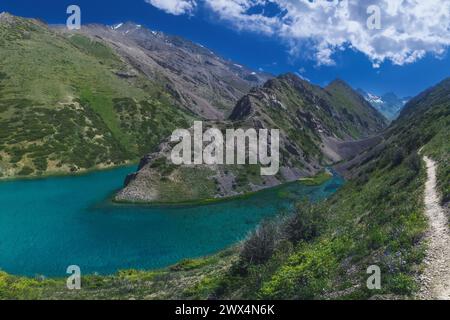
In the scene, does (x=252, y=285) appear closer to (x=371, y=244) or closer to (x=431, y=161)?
(x=371, y=244)

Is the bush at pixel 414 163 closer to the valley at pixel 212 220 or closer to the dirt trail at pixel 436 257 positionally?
the valley at pixel 212 220

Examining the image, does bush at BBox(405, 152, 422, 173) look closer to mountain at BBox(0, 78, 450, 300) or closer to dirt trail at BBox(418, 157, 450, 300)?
mountain at BBox(0, 78, 450, 300)

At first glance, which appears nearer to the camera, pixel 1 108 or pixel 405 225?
pixel 405 225

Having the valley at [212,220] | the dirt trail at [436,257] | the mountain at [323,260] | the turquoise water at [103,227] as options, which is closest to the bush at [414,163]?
the mountain at [323,260]

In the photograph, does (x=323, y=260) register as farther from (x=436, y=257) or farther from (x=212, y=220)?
(x=212, y=220)

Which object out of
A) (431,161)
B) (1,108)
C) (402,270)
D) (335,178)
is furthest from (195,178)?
(1,108)

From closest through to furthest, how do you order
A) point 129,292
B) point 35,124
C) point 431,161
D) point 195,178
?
point 129,292, point 431,161, point 195,178, point 35,124

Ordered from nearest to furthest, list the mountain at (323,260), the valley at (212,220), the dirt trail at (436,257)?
the dirt trail at (436,257) < the mountain at (323,260) < the valley at (212,220)
